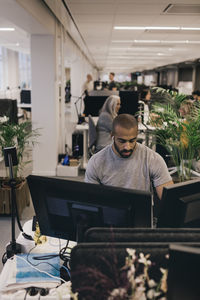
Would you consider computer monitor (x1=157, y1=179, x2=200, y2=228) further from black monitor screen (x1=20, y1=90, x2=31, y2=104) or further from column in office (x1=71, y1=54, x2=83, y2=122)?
black monitor screen (x1=20, y1=90, x2=31, y2=104)

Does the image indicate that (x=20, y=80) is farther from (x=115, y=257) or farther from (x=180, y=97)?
(x=115, y=257)

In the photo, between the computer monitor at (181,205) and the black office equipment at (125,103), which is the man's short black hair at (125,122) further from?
the black office equipment at (125,103)

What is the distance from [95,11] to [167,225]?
158 inches

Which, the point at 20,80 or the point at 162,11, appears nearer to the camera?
the point at 162,11

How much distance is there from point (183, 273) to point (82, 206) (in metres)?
0.58

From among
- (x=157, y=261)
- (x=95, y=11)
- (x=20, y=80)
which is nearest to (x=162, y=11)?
(x=95, y=11)

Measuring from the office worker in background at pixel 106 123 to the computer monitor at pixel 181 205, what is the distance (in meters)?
3.74

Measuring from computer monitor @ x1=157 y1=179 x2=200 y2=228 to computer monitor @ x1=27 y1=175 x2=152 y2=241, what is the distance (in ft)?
0.26

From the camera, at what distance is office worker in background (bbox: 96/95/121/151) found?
5.05 metres

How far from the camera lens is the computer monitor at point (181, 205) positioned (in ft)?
4.24

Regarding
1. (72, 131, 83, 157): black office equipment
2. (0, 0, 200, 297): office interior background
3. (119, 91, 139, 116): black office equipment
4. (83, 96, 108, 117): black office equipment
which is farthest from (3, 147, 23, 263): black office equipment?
(119, 91, 139, 116): black office equipment

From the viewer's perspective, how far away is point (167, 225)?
1356mm

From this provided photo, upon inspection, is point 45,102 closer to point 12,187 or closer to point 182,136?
point 182,136

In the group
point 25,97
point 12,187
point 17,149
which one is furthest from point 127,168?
point 25,97
